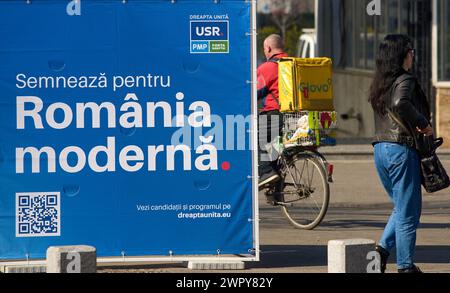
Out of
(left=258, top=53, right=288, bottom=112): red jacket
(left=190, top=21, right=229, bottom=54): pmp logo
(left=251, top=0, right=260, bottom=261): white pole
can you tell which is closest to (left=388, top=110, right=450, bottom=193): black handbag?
(left=251, top=0, right=260, bottom=261): white pole

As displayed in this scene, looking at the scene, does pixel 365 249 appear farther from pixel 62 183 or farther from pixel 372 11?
pixel 372 11

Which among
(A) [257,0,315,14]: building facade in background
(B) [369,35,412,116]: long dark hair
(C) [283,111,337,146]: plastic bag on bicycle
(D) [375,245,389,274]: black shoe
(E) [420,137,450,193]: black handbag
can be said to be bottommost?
(D) [375,245,389,274]: black shoe

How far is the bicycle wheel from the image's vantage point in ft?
39.3

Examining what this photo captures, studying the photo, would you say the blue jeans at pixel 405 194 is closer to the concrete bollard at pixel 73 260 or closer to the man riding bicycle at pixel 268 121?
the concrete bollard at pixel 73 260

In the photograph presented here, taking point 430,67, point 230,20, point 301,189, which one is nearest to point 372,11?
point 430,67

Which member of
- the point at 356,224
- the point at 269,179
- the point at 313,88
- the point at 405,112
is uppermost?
the point at 313,88

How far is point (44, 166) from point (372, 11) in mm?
15083

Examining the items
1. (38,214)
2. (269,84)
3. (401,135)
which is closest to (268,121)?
(269,84)

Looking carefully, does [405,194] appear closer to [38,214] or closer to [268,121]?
[38,214]

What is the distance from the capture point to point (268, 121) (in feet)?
39.7

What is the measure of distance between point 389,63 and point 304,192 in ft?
9.44

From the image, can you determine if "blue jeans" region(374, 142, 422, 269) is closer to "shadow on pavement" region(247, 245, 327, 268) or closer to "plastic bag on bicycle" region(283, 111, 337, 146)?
"shadow on pavement" region(247, 245, 327, 268)

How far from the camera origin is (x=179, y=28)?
955 centimetres

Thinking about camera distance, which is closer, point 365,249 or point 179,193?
point 365,249
